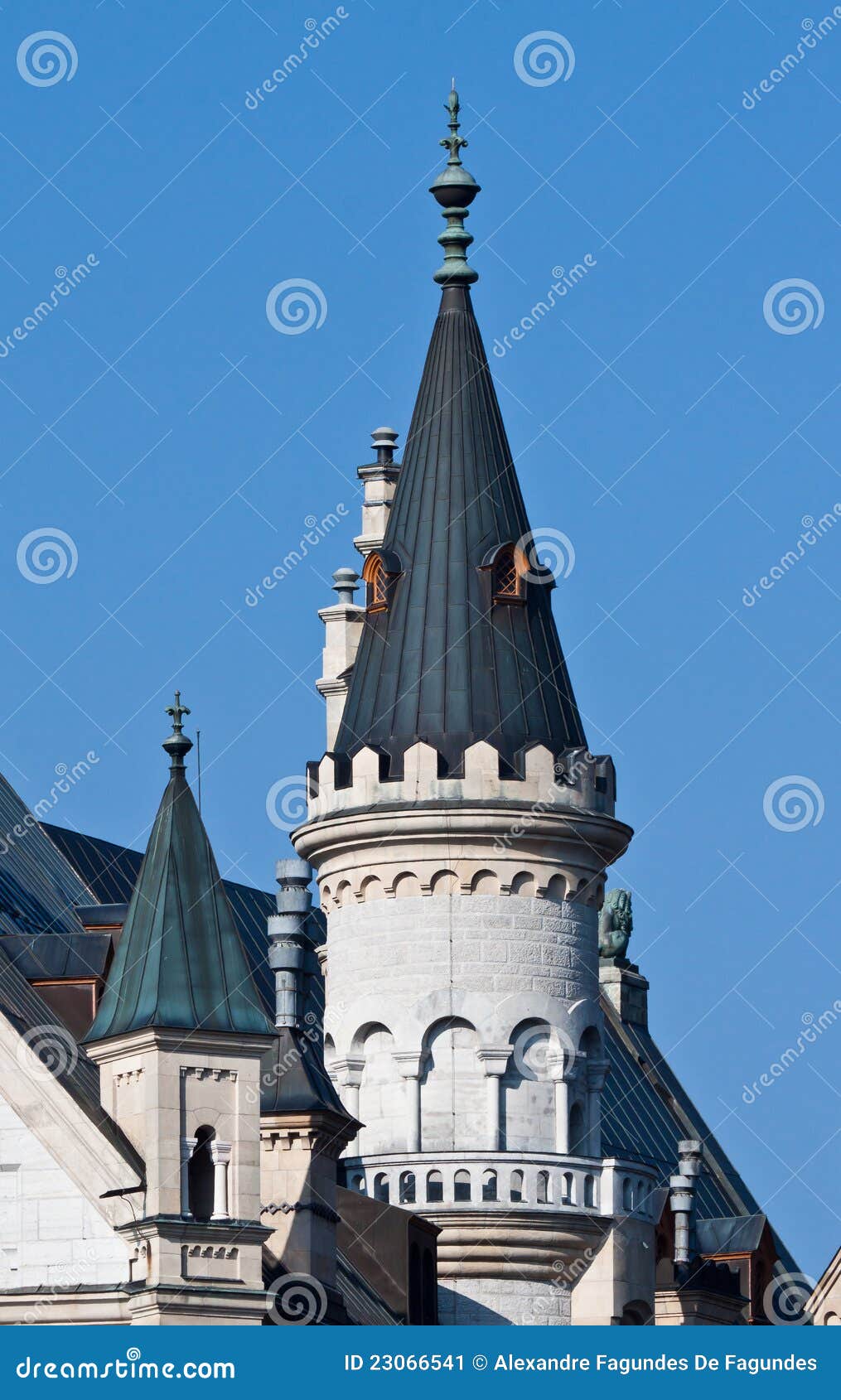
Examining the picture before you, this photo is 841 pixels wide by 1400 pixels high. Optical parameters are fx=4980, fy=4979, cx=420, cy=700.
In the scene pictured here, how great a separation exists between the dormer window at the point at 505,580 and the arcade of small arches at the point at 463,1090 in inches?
247

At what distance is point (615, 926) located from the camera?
100875mm

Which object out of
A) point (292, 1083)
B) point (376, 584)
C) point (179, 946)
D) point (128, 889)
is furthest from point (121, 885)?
point (179, 946)

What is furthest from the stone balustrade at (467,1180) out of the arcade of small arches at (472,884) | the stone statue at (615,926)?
the stone statue at (615,926)

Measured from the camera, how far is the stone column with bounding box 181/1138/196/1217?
2299 inches

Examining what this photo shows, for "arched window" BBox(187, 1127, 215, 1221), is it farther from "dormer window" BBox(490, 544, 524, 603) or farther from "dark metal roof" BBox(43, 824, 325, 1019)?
"dark metal roof" BBox(43, 824, 325, 1019)

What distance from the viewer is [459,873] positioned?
234 feet

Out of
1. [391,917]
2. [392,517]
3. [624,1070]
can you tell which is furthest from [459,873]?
[624,1070]

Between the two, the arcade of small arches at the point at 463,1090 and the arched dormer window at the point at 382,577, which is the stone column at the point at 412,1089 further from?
the arched dormer window at the point at 382,577

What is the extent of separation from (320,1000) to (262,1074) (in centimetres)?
1838

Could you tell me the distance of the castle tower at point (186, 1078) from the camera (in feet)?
190

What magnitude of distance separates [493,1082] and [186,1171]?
497 inches

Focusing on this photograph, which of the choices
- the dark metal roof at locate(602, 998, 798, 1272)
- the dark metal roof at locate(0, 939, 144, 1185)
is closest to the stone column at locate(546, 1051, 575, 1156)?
the dark metal roof at locate(0, 939, 144, 1185)
